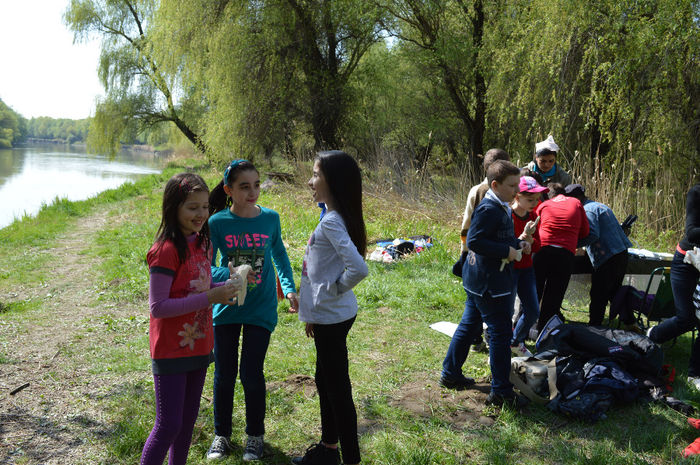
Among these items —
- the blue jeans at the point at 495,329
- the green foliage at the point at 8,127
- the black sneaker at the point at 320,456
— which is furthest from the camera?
the green foliage at the point at 8,127

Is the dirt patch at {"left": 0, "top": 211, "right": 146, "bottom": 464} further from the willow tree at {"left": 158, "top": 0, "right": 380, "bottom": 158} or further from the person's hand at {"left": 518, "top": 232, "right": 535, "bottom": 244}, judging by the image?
the willow tree at {"left": 158, "top": 0, "right": 380, "bottom": 158}

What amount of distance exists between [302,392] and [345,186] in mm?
1963

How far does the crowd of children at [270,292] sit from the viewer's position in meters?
2.33

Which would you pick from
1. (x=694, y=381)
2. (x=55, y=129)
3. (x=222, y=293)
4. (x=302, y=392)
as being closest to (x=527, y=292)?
(x=694, y=381)

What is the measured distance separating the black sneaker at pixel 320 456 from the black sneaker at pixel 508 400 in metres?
1.27

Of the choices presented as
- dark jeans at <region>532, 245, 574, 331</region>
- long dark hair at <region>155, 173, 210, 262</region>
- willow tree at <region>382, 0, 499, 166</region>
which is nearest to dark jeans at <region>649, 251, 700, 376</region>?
dark jeans at <region>532, 245, 574, 331</region>

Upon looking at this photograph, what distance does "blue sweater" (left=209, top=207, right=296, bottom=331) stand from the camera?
2.85 metres

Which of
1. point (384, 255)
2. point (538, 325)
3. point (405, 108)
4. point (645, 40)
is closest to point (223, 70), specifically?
point (405, 108)

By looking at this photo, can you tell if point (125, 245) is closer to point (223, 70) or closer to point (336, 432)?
point (223, 70)

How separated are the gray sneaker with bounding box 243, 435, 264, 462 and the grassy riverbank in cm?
7

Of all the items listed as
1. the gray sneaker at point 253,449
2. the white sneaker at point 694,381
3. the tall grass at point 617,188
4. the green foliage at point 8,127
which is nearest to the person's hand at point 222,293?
the gray sneaker at point 253,449

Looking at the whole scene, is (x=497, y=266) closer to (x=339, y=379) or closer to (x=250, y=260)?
(x=339, y=379)

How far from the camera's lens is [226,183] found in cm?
299

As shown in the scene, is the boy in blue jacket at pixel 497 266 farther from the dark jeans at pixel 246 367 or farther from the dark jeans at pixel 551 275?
the dark jeans at pixel 246 367
